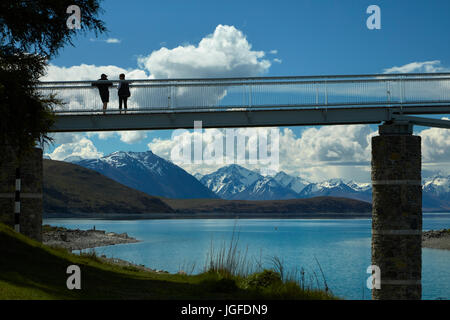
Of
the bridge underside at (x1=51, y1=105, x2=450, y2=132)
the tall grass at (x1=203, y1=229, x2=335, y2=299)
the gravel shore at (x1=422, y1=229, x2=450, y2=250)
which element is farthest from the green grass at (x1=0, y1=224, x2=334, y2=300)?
the gravel shore at (x1=422, y1=229, x2=450, y2=250)

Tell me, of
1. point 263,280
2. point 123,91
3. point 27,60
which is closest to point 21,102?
point 27,60

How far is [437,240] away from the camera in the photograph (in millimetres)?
82375

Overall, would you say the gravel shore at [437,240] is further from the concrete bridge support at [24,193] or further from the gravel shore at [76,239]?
the concrete bridge support at [24,193]

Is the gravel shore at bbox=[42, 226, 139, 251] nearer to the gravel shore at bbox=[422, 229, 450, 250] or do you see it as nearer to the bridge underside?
the bridge underside

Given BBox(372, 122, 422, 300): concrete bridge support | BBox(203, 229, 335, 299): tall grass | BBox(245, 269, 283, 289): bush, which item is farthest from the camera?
BBox(372, 122, 422, 300): concrete bridge support

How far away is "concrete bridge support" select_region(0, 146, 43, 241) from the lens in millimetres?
21375

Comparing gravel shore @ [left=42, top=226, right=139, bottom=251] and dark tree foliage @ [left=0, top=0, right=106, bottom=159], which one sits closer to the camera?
dark tree foliage @ [left=0, top=0, right=106, bottom=159]

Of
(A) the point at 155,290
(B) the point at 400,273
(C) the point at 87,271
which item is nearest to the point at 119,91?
(C) the point at 87,271

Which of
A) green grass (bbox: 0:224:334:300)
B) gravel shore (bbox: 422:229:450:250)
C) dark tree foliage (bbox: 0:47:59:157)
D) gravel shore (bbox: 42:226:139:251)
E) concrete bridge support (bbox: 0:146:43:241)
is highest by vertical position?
dark tree foliage (bbox: 0:47:59:157)

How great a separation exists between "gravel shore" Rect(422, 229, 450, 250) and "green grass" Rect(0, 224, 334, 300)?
228 ft

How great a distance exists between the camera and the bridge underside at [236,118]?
23.1 metres

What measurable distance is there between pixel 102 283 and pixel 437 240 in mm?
79115

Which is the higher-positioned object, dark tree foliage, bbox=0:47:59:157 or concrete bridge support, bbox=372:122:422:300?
dark tree foliage, bbox=0:47:59:157

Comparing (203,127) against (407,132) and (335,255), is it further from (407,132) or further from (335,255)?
(335,255)
